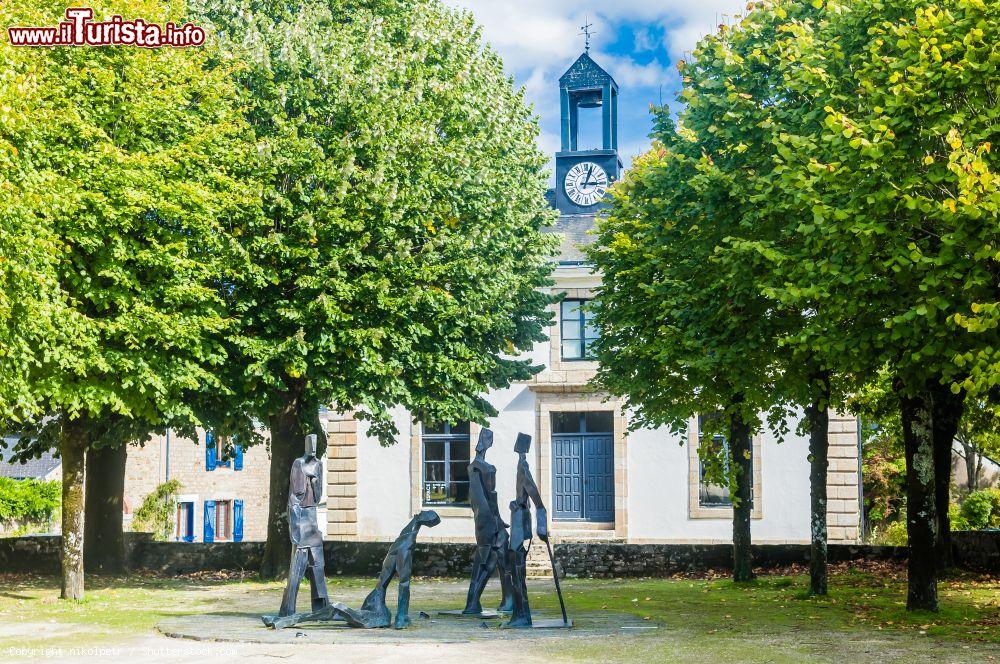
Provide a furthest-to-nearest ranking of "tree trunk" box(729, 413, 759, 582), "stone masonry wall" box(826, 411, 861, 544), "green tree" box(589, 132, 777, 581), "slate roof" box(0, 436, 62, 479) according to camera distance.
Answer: "slate roof" box(0, 436, 62, 479) → "stone masonry wall" box(826, 411, 861, 544) → "tree trunk" box(729, 413, 759, 582) → "green tree" box(589, 132, 777, 581)

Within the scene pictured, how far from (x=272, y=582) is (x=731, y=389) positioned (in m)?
9.76

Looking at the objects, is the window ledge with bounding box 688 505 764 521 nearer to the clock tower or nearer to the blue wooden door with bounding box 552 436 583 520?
the blue wooden door with bounding box 552 436 583 520

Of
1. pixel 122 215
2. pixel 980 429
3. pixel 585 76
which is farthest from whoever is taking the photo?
pixel 585 76

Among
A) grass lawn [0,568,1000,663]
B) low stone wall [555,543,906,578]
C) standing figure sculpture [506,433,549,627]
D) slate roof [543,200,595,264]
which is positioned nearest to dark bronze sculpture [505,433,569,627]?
standing figure sculpture [506,433,549,627]

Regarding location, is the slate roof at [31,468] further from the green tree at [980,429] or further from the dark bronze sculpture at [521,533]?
the dark bronze sculpture at [521,533]

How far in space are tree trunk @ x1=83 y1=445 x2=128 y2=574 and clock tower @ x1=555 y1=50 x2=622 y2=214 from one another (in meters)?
17.5

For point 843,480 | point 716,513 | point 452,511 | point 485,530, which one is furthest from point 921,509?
point 452,511

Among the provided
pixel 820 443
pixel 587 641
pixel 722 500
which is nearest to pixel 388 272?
pixel 820 443

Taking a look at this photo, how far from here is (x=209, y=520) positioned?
4122cm

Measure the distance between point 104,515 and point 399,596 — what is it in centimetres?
1277

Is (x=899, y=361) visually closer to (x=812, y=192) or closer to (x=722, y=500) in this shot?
(x=812, y=192)

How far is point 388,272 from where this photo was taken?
2103 centimetres

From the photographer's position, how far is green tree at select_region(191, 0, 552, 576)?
20328mm

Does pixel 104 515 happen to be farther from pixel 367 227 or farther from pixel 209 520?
pixel 209 520
